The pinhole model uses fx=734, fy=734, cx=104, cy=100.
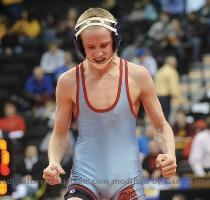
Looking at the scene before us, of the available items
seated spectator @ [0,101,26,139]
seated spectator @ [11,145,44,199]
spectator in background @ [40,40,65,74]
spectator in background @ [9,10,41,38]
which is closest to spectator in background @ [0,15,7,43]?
spectator in background @ [9,10,41,38]

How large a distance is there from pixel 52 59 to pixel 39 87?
1075mm

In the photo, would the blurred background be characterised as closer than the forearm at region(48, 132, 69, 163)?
No

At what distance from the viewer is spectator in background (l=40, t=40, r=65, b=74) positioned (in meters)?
17.7

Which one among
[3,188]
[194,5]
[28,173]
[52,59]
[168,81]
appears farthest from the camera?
[194,5]

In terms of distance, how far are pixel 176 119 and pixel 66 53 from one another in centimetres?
384

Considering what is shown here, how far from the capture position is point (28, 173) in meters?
12.4

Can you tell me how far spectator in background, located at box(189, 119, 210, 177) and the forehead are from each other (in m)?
7.46

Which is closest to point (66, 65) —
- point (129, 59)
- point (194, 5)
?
point (129, 59)

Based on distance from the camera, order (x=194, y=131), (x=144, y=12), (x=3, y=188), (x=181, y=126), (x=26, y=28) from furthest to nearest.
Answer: (x=26, y=28), (x=144, y=12), (x=181, y=126), (x=194, y=131), (x=3, y=188)

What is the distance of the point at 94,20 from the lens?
17.6 feet

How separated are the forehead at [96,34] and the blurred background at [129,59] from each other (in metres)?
5.69

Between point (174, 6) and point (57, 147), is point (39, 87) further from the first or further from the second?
point (57, 147)

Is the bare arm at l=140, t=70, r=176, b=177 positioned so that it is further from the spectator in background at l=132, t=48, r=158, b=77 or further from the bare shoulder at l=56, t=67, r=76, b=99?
the spectator in background at l=132, t=48, r=158, b=77

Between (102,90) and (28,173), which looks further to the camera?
(28,173)
